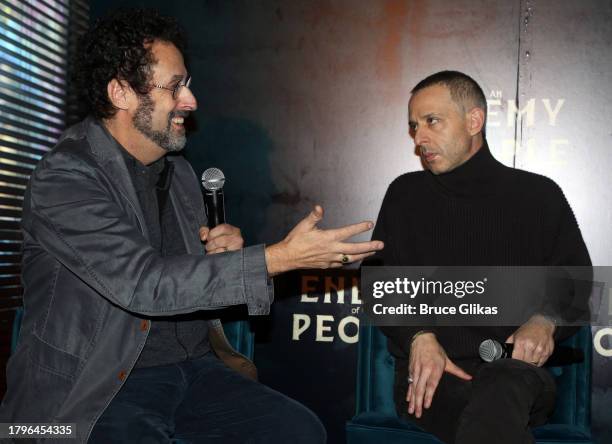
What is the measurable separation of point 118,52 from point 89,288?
3.11 ft

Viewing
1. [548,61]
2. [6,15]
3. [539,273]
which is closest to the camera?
[539,273]

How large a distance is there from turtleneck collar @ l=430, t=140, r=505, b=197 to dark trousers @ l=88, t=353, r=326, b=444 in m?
1.19

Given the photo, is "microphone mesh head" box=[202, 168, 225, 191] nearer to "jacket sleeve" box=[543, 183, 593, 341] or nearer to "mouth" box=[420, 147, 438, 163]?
"mouth" box=[420, 147, 438, 163]

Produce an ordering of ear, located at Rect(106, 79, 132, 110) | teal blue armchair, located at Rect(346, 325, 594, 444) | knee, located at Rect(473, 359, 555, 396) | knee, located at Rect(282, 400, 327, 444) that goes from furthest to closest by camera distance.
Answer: ear, located at Rect(106, 79, 132, 110) → teal blue armchair, located at Rect(346, 325, 594, 444) → knee, located at Rect(282, 400, 327, 444) → knee, located at Rect(473, 359, 555, 396)

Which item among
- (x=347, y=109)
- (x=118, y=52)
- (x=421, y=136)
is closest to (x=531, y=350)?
Answer: (x=421, y=136)

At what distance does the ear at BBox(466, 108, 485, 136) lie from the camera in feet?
9.14

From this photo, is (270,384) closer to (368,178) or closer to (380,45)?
(368,178)

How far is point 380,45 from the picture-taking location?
3398 mm

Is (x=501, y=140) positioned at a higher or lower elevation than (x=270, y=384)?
higher

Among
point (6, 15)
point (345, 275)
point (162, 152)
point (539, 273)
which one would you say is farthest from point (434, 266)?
point (6, 15)

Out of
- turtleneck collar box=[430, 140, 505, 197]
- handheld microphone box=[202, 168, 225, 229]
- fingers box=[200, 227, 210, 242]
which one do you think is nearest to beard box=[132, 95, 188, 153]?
handheld microphone box=[202, 168, 225, 229]

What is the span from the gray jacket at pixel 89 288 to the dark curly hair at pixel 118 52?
386 millimetres

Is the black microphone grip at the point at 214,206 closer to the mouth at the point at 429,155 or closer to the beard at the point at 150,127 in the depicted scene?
the beard at the point at 150,127

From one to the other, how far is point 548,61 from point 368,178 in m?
1.12
